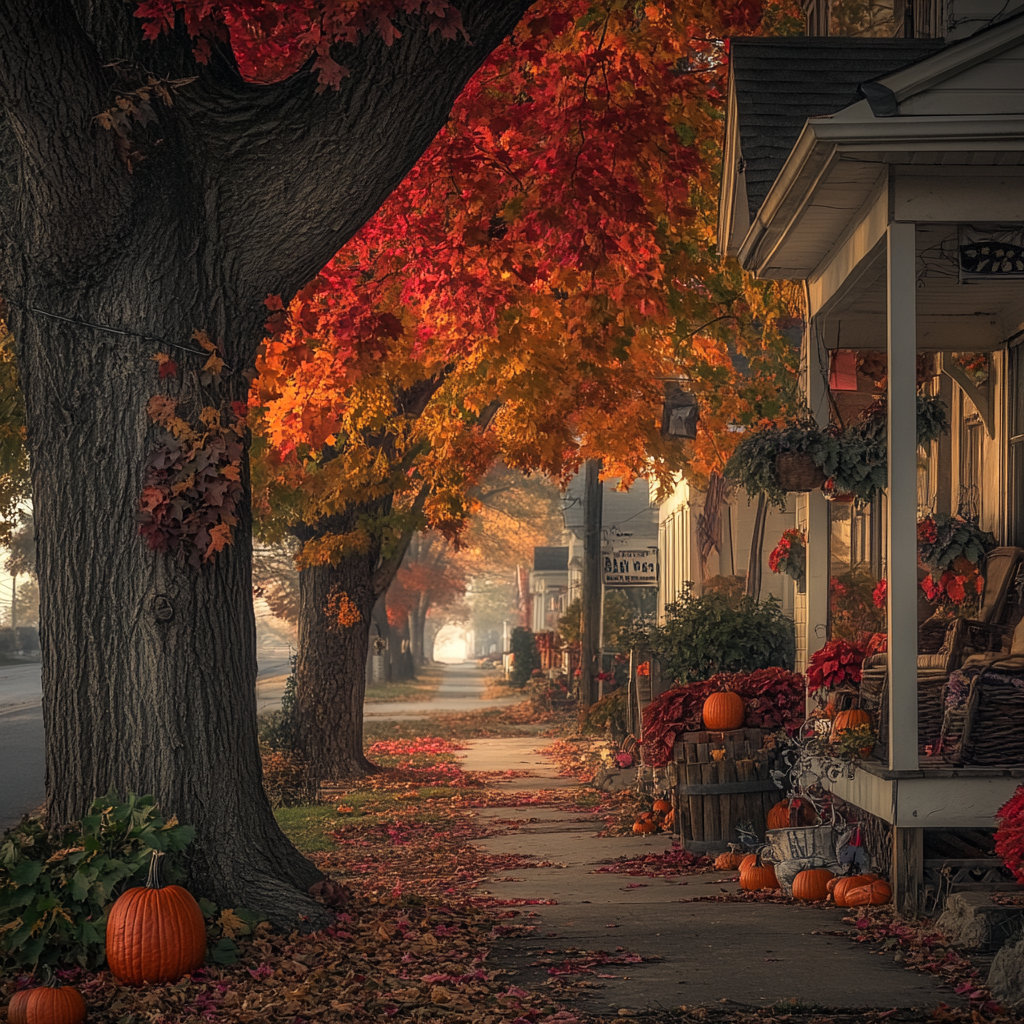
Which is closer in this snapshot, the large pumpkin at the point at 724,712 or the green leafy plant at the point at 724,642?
the large pumpkin at the point at 724,712

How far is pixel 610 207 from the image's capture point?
9133 mm

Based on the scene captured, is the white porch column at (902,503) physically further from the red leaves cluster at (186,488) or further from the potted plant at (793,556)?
the red leaves cluster at (186,488)

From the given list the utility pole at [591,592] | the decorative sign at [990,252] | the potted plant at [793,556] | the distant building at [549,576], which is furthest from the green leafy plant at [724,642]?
the distant building at [549,576]

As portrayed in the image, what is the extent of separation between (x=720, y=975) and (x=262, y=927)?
6.67ft

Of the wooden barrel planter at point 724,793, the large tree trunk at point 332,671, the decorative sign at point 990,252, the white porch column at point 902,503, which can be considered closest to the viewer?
the white porch column at point 902,503

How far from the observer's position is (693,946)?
602cm

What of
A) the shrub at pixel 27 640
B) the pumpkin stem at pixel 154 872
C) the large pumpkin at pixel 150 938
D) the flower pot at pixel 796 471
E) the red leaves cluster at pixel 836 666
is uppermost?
the flower pot at pixel 796 471

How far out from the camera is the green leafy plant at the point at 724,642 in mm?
12836

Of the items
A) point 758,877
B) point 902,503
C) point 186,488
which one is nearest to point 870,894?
point 758,877

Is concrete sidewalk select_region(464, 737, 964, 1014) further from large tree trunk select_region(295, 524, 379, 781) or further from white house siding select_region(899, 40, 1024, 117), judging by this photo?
large tree trunk select_region(295, 524, 379, 781)

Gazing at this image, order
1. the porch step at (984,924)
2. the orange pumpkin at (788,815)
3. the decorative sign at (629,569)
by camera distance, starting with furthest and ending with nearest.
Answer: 1. the decorative sign at (629,569)
2. the orange pumpkin at (788,815)
3. the porch step at (984,924)

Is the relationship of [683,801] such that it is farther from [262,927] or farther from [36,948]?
[36,948]

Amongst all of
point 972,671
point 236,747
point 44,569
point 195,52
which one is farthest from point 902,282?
point 44,569

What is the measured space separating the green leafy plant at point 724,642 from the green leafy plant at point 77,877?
803 centimetres
